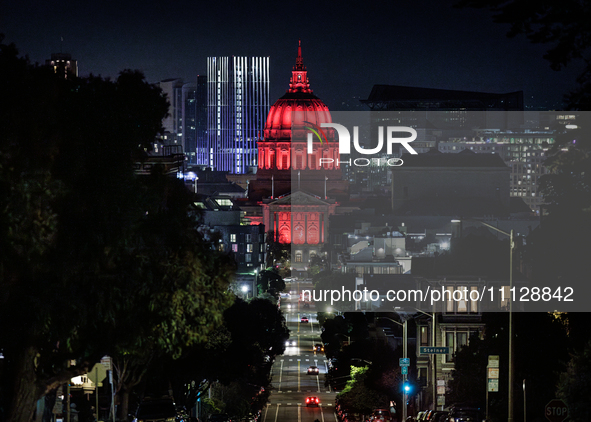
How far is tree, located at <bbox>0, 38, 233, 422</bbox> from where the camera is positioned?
20.9 meters

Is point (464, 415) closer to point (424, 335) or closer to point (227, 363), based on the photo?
point (227, 363)

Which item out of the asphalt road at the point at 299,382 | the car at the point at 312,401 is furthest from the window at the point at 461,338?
the car at the point at 312,401

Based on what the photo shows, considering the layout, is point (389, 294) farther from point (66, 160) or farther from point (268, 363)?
point (66, 160)

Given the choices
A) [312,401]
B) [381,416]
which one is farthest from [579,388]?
[312,401]

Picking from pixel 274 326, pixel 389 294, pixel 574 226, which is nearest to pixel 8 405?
pixel 574 226

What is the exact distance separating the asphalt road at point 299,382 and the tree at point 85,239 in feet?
135

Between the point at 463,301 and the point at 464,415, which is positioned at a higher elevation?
the point at 463,301

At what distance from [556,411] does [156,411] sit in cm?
1530

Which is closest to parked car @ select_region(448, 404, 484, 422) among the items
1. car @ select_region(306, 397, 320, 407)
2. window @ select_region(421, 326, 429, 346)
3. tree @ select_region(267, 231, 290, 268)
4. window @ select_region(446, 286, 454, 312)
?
window @ select_region(421, 326, 429, 346)

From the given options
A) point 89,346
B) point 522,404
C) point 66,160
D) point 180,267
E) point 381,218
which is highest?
point 381,218

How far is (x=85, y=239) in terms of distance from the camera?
71.6ft

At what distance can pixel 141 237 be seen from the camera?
2283 centimetres

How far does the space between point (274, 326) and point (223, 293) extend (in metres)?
49.9

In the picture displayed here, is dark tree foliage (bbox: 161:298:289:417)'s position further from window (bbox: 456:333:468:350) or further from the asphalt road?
window (bbox: 456:333:468:350)
